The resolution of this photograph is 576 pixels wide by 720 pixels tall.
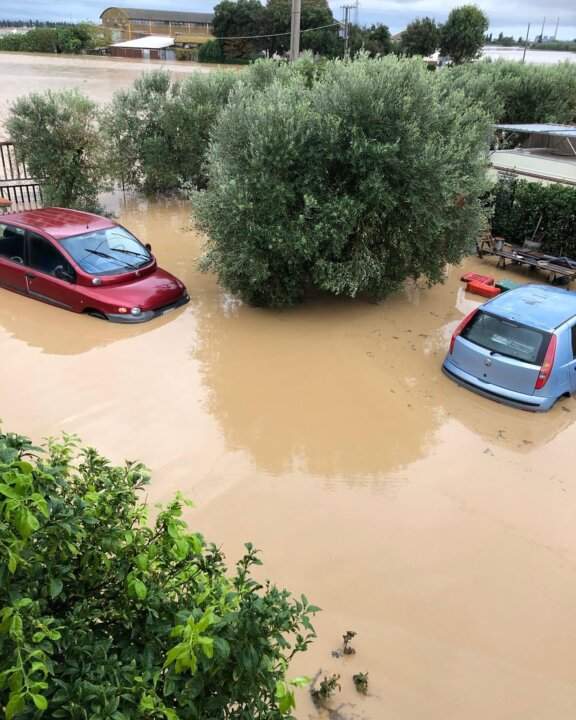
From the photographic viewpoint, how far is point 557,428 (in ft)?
24.8

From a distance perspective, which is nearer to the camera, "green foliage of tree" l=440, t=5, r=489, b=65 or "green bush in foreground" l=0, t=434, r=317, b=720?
"green bush in foreground" l=0, t=434, r=317, b=720

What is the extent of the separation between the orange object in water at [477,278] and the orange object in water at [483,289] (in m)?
0.21

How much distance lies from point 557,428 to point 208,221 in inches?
250

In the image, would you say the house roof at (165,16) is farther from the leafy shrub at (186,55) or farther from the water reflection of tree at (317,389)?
the water reflection of tree at (317,389)

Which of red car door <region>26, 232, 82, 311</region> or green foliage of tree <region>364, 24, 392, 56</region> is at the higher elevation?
green foliage of tree <region>364, 24, 392, 56</region>

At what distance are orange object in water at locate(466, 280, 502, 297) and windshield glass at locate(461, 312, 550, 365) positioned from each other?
4.10m

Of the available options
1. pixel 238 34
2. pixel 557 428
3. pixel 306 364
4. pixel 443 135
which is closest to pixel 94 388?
pixel 306 364

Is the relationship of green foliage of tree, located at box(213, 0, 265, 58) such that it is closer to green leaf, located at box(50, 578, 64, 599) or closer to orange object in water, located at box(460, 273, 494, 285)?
orange object in water, located at box(460, 273, 494, 285)

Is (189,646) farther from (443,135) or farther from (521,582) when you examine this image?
(443,135)

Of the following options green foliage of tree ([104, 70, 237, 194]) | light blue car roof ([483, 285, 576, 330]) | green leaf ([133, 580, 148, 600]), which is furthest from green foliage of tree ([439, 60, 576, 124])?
green leaf ([133, 580, 148, 600])

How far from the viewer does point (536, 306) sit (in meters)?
8.20

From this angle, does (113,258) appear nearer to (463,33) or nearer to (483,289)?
(483,289)

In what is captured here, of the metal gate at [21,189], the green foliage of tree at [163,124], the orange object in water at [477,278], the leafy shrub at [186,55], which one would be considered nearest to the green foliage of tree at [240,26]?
the leafy shrub at [186,55]

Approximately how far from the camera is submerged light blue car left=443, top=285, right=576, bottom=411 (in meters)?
7.52
